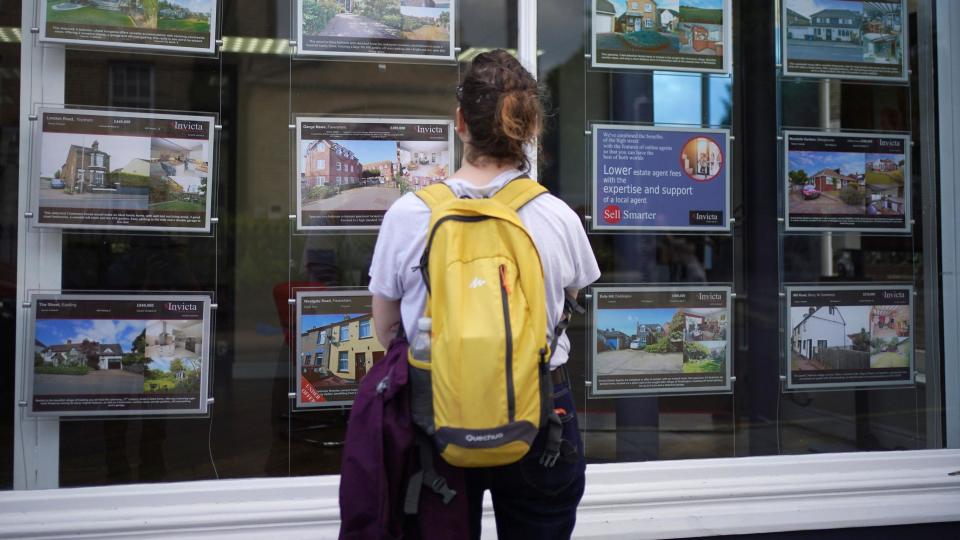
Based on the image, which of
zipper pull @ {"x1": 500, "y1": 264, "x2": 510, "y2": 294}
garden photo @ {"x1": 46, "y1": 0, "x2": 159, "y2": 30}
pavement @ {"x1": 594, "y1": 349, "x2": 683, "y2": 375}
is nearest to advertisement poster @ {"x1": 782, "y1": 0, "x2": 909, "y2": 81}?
pavement @ {"x1": 594, "y1": 349, "x2": 683, "y2": 375}

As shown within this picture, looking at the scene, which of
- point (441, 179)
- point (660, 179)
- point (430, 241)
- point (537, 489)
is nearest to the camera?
point (430, 241)

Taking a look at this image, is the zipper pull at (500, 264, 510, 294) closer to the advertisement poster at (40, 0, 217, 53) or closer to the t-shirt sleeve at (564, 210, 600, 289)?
the t-shirt sleeve at (564, 210, 600, 289)

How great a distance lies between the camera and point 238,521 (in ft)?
10.8

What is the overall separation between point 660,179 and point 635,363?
2.86ft

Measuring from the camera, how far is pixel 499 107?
1946 mm

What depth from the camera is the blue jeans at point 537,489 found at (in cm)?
196

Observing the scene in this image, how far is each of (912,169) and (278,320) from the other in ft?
10.5

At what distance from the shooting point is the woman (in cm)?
196

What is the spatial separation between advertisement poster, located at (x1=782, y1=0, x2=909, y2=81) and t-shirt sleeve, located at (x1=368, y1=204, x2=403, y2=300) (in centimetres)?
283

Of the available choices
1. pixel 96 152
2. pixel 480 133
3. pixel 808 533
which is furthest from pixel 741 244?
pixel 96 152

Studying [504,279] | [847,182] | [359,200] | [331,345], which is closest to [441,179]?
[359,200]

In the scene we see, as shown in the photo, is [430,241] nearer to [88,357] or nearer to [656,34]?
[88,357]

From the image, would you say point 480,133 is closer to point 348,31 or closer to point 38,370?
point 348,31

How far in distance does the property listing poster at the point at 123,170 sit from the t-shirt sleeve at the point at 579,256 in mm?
1969
